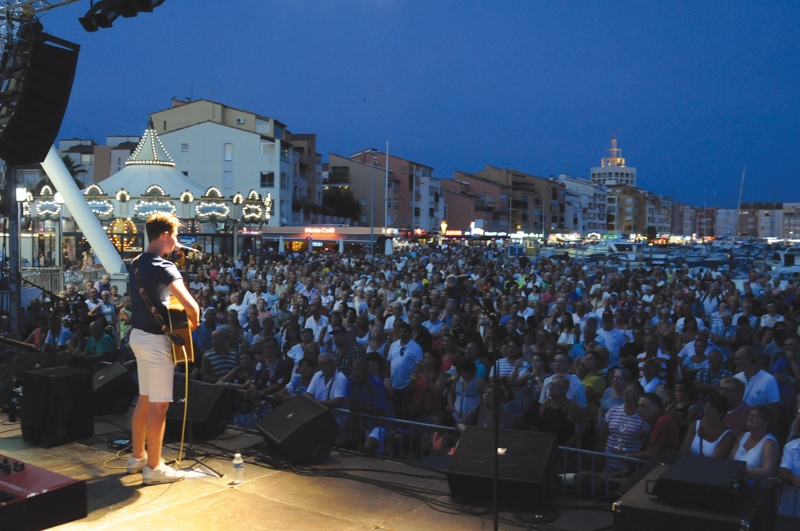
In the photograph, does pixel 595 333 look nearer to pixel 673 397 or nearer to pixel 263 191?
pixel 673 397

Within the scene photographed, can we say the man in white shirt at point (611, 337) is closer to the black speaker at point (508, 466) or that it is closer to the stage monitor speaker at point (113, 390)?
the black speaker at point (508, 466)

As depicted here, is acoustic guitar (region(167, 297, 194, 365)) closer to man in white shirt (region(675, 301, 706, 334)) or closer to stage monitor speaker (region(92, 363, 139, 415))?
stage monitor speaker (region(92, 363, 139, 415))

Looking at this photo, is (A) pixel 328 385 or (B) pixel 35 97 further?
(B) pixel 35 97

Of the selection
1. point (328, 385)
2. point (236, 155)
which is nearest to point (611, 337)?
point (328, 385)

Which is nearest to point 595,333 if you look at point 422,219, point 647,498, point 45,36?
point 647,498

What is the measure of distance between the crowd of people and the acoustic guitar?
1.68m

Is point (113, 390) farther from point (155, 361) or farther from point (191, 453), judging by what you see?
point (155, 361)

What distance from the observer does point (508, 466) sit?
4.32 metres

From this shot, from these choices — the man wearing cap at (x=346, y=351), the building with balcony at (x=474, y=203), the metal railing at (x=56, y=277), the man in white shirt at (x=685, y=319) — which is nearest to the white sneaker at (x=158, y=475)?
the man wearing cap at (x=346, y=351)

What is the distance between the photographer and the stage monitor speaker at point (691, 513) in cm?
319

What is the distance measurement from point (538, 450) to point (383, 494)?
1.00 m

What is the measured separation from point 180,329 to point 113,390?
2443 mm

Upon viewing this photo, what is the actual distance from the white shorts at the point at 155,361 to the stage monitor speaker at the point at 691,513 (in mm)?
2761

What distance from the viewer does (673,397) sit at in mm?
6695
